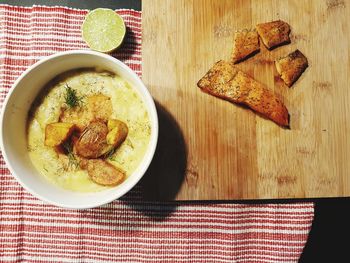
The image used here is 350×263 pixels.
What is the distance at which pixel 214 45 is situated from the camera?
61.2 inches

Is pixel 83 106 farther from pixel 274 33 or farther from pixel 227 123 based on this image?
pixel 274 33

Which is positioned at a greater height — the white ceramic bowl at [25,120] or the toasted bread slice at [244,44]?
the toasted bread slice at [244,44]

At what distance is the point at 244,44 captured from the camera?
1.52 metres

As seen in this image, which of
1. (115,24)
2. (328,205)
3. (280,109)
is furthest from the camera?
(328,205)

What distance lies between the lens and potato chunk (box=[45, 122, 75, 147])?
55.4 inches

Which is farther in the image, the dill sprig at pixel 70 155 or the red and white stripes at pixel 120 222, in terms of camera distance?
the red and white stripes at pixel 120 222

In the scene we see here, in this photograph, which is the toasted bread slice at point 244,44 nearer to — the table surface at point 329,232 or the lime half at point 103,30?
the lime half at point 103,30

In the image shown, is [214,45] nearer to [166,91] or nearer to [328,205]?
[166,91]

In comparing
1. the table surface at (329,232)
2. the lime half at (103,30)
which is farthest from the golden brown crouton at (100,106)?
the table surface at (329,232)

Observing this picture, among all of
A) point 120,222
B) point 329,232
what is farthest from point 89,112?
point 329,232

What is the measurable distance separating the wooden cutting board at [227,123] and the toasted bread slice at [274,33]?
36 millimetres

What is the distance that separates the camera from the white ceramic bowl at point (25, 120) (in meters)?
1.35

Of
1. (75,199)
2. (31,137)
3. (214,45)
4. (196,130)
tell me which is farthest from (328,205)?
(31,137)

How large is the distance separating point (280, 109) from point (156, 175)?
49 centimetres
